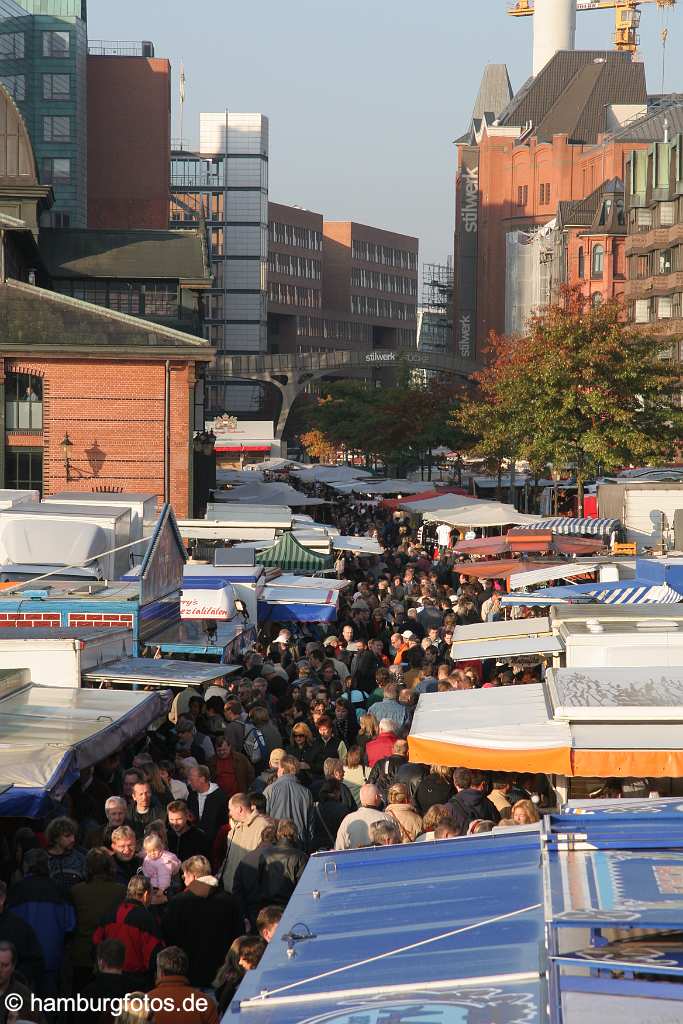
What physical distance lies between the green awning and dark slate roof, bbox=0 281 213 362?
37.3 feet

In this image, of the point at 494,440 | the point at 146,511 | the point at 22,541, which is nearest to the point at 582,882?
the point at 22,541

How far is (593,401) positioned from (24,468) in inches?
584

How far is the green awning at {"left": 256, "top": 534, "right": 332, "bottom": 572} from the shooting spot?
25656mm

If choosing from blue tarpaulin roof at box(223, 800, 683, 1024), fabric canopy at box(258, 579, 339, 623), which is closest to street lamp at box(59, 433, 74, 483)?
fabric canopy at box(258, 579, 339, 623)

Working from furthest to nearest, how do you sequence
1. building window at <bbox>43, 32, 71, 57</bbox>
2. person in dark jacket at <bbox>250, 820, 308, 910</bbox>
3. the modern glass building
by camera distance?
building window at <bbox>43, 32, 71, 57</bbox>
the modern glass building
person in dark jacket at <bbox>250, 820, 308, 910</bbox>

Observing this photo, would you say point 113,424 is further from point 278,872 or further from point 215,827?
point 278,872

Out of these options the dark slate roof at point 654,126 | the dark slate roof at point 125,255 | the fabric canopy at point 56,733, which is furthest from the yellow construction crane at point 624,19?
the fabric canopy at point 56,733

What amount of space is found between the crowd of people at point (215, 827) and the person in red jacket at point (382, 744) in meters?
0.01

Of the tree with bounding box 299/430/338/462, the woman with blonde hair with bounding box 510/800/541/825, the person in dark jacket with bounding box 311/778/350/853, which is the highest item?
the woman with blonde hair with bounding box 510/800/541/825

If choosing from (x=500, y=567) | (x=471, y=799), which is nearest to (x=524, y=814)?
(x=471, y=799)

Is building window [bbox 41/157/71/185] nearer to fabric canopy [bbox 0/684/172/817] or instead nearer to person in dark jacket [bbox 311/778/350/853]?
fabric canopy [bbox 0/684/172/817]

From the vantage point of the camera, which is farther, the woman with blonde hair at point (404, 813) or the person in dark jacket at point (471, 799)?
the person in dark jacket at point (471, 799)

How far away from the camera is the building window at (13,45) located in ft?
318

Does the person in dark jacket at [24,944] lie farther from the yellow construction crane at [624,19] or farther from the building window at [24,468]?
the yellow construction crane at [624,19]
